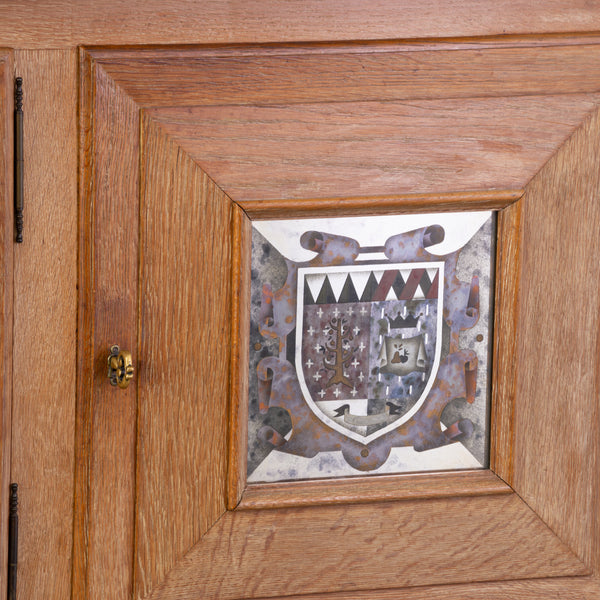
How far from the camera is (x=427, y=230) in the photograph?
3.21 feet

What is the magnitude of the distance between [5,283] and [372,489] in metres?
0.38

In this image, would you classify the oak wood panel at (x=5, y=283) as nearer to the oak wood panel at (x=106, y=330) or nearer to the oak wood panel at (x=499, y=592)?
the oak wood panel at (x=106, y=330)

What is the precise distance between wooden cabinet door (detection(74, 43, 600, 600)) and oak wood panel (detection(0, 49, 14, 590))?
0.19ft

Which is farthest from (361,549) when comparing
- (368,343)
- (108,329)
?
(108,329)

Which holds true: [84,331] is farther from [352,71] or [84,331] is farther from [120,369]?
[352,71]

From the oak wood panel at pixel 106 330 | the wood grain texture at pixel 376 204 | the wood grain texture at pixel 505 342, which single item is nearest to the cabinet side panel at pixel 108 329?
the oak wood panel at pixel 106 330

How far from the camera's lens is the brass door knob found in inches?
36.5

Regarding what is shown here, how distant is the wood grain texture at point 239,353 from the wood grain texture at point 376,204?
0.02 metres

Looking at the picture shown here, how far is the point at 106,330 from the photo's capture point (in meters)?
0.94

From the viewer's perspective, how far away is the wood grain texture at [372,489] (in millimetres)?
994

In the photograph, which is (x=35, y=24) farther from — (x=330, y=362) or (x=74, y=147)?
(x=330, y=362)

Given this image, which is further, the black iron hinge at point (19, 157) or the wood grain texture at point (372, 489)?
the wood grain texture at point (372, 489)

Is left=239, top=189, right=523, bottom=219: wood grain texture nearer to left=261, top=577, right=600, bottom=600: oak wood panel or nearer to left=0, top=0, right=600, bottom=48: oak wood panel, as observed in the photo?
left=0, top=0, right=600, bottom=48: oak wood panel

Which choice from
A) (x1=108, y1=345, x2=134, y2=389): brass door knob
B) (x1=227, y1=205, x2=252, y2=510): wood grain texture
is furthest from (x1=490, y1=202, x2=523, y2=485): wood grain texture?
(x1=108, y1=345, x2=134, y2=389): brass door knob
